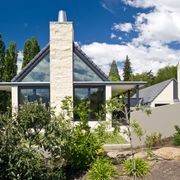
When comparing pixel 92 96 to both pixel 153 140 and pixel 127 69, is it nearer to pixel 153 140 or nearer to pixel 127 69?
pixel 153 140

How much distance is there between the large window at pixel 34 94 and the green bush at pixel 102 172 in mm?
13786

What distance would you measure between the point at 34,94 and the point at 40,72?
154 cm

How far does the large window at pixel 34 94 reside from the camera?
82.7 ft

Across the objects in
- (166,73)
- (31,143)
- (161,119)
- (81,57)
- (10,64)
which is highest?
(166,73)

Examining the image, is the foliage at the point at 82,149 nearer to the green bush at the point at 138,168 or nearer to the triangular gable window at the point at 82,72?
the green bush at the point at 138,168

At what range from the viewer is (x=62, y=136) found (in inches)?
478

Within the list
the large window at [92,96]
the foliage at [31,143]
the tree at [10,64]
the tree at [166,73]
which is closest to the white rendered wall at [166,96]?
the tree at [10,64]

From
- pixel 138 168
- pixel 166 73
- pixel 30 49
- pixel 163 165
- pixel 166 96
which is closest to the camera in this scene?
pixel 138 168

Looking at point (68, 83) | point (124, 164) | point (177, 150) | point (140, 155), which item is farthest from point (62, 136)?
point (68, 83)

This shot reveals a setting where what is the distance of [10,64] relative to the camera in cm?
3706

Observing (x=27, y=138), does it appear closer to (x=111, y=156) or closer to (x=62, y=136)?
(x=62, y=136)

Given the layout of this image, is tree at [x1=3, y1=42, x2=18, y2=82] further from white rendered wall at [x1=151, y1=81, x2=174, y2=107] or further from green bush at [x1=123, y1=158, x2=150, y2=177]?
green bush at [x1=123, y1=158, x2=150, y2=177]

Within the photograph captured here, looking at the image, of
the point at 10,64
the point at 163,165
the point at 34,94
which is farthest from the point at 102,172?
the point at 10,64

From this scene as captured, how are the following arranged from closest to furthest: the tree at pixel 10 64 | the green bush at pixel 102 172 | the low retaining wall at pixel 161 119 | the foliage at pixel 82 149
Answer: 1. the green bush at pixel 102 172
2. the foliage at pixel 82 149
3. the low retaining wall at pixel 161 119
4. the tree at pixel 10 64
